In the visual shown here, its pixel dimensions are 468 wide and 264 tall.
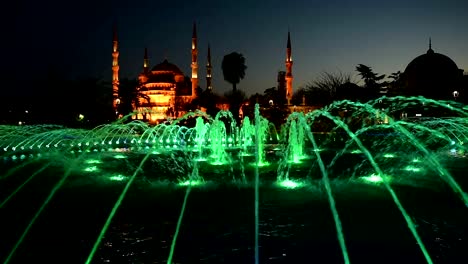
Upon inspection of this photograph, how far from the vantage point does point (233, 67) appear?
6256 centimetres

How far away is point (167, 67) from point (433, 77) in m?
33.3

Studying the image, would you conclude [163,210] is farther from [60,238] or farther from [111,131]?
[111,131]

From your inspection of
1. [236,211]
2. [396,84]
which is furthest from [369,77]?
[236,211]

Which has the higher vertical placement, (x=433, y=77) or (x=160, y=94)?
(x=433, y=77)

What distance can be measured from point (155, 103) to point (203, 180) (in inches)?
2049

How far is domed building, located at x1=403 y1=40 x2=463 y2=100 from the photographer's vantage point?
150 ft

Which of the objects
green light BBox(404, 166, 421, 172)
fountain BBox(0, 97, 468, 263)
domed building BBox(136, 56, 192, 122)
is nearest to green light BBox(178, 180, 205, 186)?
fountain BBox(0, 97, 468, 263)

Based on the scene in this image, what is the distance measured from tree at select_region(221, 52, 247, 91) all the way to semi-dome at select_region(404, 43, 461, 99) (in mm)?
20299

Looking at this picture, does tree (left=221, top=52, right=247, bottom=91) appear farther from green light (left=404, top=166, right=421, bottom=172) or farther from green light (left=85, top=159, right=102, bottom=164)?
green light (left=404, top=166, right=421, bottom=172)

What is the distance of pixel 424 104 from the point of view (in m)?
41.7

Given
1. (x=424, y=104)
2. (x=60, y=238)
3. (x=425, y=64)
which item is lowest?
(x=60, y=238)

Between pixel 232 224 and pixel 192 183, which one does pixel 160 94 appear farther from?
pixel 232 224

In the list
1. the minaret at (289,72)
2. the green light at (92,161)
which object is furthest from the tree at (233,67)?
the green light at (92,161)

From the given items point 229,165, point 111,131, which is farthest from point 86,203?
point 111,131
